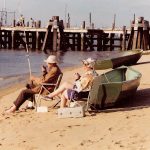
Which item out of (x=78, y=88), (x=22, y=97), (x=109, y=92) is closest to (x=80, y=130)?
(x=78, y=88)

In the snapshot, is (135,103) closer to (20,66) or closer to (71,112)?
(71,112)

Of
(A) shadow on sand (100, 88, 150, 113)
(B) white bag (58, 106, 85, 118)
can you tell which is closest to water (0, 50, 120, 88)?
(A) shadow on sand (100, 88, 150, 113)

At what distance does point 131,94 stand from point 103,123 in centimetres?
205

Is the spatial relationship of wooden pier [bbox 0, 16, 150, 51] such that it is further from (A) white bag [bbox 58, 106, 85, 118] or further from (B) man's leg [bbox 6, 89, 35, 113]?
(A) white bag [bbox 58, 106, 85, 118]

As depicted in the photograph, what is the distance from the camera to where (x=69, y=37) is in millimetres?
45500

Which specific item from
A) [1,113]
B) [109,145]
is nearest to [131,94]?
[1,113]

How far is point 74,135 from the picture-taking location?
7.16 meters

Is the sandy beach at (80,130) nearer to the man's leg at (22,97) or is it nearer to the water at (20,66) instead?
the man's leg at (22,97)

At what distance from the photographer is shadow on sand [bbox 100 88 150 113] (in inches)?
352

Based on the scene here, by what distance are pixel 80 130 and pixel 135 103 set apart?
90.2 inches

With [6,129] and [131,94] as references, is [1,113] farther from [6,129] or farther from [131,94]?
[131,94]

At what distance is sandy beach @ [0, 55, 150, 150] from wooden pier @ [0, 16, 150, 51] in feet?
82.4

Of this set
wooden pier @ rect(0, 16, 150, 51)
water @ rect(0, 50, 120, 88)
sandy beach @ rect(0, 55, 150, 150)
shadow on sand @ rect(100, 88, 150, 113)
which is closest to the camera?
sandy beach @ rect(0, 55, 150, 150)

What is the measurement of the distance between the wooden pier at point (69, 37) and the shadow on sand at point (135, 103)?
914 inches
